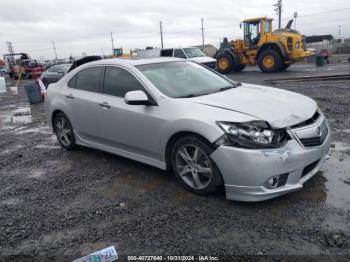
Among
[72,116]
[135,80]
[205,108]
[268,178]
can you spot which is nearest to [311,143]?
[268,178]

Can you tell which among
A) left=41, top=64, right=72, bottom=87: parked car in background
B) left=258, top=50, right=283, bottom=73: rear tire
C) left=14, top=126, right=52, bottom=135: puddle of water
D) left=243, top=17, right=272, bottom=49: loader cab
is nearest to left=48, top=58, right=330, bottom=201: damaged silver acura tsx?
left=14, top=126, right=52, bottom=135: puddle of water

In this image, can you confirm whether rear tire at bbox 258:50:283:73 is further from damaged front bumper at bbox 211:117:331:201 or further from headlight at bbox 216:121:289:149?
headlight at bbox 216:121:289:149

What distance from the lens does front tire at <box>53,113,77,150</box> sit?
5.52 meters

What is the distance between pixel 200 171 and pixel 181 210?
1.57ft

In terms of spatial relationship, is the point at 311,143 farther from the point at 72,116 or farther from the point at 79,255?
the point at 72,116

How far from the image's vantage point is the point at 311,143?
3.42 meters

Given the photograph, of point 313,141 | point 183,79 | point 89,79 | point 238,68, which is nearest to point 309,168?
point 313,141

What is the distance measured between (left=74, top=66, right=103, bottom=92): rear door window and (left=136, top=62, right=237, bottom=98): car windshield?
0.85 m

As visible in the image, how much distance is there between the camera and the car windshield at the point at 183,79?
412cm

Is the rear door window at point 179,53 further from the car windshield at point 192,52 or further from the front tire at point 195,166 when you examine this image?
the front tire at point 195,166

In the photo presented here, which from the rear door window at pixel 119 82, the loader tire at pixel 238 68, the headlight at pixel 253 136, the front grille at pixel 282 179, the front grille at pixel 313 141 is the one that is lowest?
the loader tire at pixel 238 68

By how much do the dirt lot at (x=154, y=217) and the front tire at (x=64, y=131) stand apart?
61 centimetres

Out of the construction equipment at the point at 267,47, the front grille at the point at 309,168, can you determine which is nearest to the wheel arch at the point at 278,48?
the construction equipment at the point at 267,47

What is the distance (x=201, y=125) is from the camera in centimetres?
343
